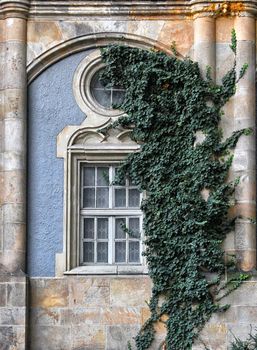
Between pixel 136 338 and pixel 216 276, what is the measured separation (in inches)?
62.7

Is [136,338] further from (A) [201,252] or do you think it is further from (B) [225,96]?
(B) [225,96]

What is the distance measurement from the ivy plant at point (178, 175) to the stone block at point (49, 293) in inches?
53.3

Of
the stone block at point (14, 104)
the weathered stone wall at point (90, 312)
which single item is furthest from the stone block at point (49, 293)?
the stone block at point (14, 104)


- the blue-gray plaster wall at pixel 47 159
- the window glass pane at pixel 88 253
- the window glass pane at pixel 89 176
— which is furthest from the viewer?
the window glass pane at pixel 89 176

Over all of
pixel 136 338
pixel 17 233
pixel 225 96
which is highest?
pixel 225 96

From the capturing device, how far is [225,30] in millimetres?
25859

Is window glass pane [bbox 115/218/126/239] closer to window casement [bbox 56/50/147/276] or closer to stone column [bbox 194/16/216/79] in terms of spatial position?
window casement [bbox 56/50/147/276]

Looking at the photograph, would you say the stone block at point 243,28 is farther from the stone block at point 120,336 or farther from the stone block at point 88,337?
the stone block at point 88,337

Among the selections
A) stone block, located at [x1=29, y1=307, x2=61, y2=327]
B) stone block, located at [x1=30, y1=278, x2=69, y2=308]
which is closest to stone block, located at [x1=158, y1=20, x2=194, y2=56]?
stone block, located at [x1=30, y1=278, x2=69, y2=308]

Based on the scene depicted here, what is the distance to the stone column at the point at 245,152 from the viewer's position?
83.3 feet

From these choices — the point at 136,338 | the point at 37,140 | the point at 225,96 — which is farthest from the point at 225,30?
the point at 136,338

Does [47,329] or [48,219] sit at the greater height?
[48,219]

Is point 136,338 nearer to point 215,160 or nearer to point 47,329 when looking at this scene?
point 47,329

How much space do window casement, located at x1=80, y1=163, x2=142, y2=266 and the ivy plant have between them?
11.4 inches
